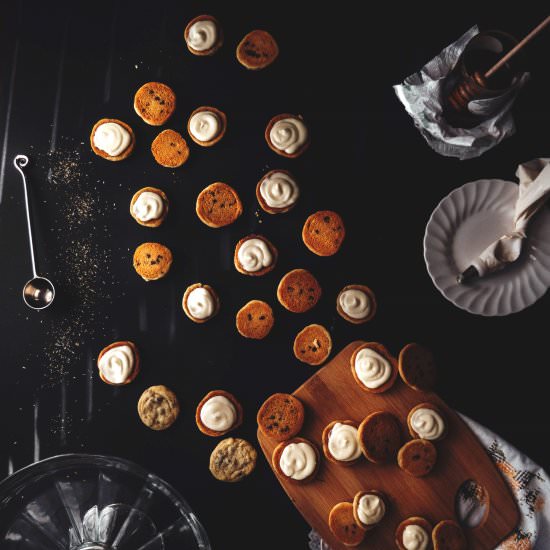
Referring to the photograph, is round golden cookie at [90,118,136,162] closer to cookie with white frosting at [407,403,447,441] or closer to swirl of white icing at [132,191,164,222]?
swirl of white icing at [132,191,164,222]

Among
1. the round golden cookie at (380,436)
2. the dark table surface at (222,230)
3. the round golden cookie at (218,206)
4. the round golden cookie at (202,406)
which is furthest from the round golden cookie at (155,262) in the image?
the round golden cookie at (380,436)

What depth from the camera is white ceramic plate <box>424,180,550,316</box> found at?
1552mm

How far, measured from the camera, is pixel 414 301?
1.64 metres

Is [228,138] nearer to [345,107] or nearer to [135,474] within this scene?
[345,107]

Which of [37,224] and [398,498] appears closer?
[398,498]

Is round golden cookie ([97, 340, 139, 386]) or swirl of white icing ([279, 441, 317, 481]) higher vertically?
round golden cookie ([97, 340, 139, 386])

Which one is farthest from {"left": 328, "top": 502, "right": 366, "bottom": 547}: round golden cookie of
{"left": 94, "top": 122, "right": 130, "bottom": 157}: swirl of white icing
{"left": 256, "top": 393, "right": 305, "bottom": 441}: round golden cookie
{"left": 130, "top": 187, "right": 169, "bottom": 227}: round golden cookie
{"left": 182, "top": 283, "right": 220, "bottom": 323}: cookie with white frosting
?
{"left": 94, "top": 122, "right": 130, "bottom": 157}: swirl of white icing

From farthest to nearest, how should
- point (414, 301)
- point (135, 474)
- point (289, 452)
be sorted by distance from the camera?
point (414, 301), point (289, 452), point (135, 474)

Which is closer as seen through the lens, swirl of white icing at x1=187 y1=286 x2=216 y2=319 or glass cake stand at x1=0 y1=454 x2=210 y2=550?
glass cake stand at x1=0 y1=454 x2=210 y2=550

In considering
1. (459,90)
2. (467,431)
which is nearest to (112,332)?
(467,431)

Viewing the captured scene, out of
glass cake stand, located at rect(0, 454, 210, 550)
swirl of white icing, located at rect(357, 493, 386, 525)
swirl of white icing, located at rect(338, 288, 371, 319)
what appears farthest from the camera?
swirl of white icing, located at rect(338, 288, 371, 319)

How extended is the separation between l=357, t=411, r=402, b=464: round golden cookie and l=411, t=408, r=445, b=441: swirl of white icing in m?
0.06

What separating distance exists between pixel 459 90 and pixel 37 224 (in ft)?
4.04

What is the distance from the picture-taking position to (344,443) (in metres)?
1.52
